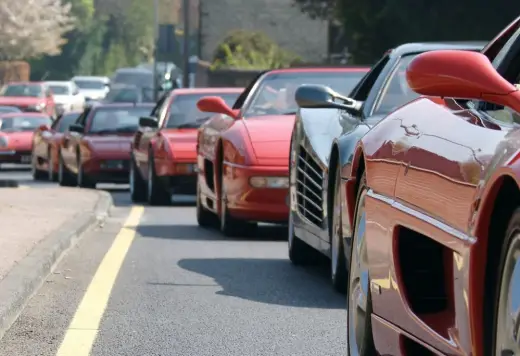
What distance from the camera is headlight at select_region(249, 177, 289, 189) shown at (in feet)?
39.6

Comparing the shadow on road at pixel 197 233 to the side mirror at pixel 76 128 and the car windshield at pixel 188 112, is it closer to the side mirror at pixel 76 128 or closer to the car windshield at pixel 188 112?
the car windshield at pixel 188 112

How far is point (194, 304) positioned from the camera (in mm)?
8516

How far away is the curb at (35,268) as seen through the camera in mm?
7891

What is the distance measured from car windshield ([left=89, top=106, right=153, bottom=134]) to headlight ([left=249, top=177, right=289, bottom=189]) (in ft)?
38.2

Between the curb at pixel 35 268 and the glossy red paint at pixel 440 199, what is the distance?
8.20ft

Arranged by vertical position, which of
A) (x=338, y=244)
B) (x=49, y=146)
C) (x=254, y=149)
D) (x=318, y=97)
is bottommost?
(x=49, y=146)

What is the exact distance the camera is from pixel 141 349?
274 inches

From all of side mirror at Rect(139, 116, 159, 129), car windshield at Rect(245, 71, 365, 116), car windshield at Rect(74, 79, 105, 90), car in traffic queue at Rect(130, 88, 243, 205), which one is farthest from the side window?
car windshield at Rect(74, 79, 105, 90)

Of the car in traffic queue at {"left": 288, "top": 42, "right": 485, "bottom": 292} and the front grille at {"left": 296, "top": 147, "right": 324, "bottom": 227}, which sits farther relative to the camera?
the front grille at {"left": 296, "top": 147, "right": 324, "bottom": 227}

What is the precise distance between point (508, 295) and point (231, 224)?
349 inches

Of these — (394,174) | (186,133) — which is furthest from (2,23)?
(394,174)

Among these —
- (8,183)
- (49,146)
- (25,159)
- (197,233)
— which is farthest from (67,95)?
(197,233)

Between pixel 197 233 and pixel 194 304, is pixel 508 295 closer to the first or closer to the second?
pixel 194 304

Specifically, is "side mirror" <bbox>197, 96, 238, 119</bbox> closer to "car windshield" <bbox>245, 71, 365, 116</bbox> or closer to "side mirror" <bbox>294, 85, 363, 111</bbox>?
"car windshield" <bbox>245, 71, 365, 116</bbox>
